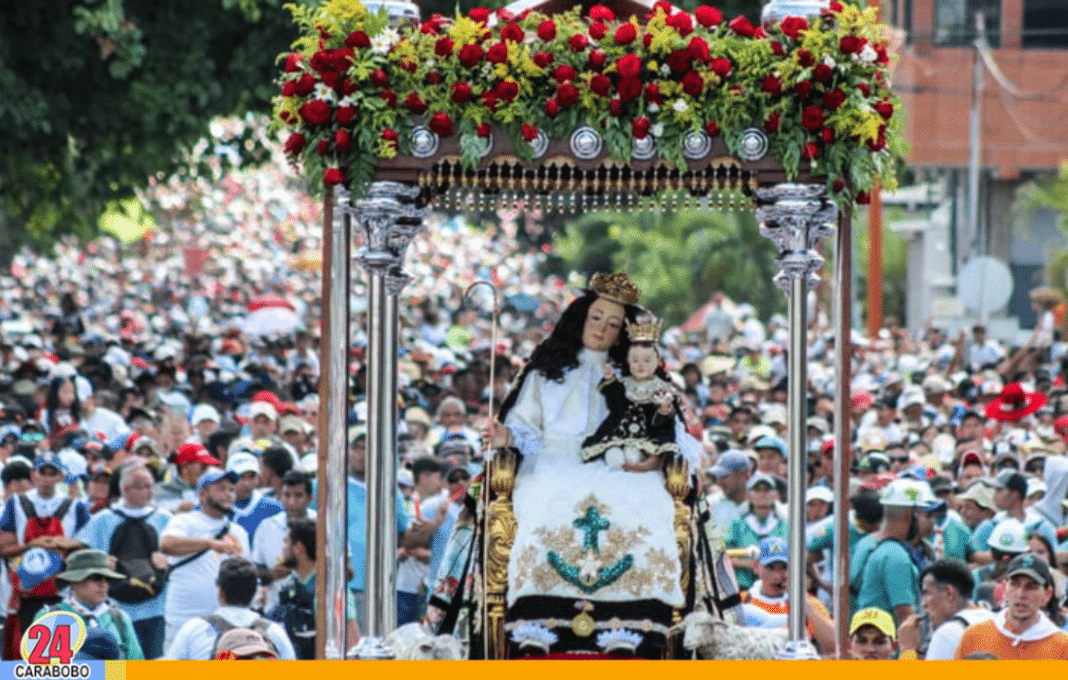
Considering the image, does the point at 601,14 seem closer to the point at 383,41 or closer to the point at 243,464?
the point at 383,41

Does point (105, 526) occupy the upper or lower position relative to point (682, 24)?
lower

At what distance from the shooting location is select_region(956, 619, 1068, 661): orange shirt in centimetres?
1058

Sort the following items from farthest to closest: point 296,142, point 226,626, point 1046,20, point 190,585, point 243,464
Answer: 1. point 1046,20
2. point 243,464
3. point 190,585
4. point 226,626
5. point 296,142

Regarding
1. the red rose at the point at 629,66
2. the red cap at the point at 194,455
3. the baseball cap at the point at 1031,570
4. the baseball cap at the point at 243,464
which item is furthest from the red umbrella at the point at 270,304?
the red rose at the point at 629,66

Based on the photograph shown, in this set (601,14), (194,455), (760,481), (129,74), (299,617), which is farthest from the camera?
(129,74)

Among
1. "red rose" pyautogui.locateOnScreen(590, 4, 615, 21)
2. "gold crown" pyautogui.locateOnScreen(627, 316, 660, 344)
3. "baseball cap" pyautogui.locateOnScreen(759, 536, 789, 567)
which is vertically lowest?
"baseball cap" pyautogui.locateOnScreen(759, 536, 789, 567)

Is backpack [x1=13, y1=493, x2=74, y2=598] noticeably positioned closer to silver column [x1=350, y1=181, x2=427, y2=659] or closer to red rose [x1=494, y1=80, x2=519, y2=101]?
silver column [x1=350, y1=181, x2=427, y2=659]

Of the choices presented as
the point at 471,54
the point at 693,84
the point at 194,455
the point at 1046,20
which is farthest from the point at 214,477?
the point at 1046,20

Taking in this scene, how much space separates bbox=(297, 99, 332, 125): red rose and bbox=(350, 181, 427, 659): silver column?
0.34m

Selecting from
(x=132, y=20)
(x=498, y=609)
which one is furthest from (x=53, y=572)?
(x=132, y=20)

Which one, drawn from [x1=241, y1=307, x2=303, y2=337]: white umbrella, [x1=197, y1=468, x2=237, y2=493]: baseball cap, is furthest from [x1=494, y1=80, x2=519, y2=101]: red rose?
[x1=241, y1=307, x2=303, y2=337]: white umbrella

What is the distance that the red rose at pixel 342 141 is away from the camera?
970 centimetres

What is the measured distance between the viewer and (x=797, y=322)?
32.5ft

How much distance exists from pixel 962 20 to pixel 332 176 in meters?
37.9
